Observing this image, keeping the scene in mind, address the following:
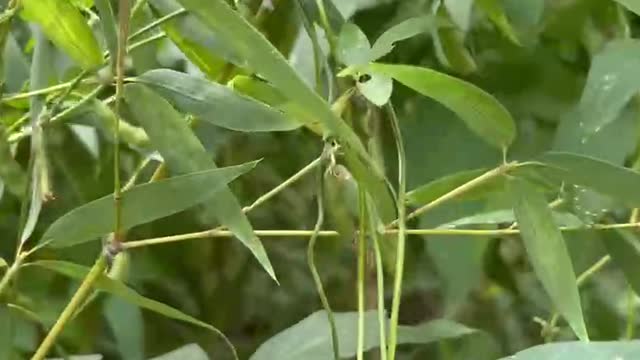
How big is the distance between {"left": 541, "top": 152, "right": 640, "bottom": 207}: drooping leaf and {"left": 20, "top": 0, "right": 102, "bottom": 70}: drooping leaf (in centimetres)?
16

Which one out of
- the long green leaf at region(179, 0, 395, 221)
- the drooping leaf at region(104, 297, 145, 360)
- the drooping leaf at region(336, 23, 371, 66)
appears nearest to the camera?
the long green leaf at region(179, 0, 395, 221)

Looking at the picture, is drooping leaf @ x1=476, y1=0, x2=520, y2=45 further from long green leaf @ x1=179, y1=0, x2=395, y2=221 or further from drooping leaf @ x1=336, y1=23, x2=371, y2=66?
long green leaf @ x1=179, y1=0, x2=395, y2=221

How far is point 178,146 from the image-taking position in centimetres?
38

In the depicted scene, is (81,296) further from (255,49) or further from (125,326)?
(125,326)

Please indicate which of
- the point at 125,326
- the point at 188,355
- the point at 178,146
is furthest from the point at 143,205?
the point at 125,326

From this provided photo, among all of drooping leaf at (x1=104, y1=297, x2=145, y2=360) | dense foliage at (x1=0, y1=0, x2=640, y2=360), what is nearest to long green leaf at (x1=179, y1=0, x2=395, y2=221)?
dense foliage at (x1=0, y1=0, x2=640, y2=360)

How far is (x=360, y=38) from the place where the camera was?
17.0 inches

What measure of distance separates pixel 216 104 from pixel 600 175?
128 mm

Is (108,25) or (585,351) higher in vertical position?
(108,25)

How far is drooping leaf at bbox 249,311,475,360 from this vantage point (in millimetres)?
475

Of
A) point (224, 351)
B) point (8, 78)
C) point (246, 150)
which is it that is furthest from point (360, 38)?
point (224, 351)

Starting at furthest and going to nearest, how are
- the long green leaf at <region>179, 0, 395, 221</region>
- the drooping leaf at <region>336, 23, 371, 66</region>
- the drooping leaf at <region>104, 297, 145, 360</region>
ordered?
the drooping leaf at <region>104, 297, 145, 360</region>, the drooping leaf at <region>336, 23, 371, 66</region>, the long green leaf at <region>179, 0, 395, 221</region>

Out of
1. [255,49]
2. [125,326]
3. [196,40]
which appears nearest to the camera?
[255,49]

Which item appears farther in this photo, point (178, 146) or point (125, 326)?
point (125, 326)
